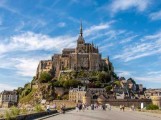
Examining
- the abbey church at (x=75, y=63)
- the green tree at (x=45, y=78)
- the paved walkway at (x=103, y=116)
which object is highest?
the abbey church at (x=75, y=63)

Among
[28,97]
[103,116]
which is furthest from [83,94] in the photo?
[103,116]

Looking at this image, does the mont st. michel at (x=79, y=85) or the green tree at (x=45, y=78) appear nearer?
the mont st. michel at (x=79, y=85)

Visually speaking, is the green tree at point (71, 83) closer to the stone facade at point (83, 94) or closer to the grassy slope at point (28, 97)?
the stone facade at point (83, 94)

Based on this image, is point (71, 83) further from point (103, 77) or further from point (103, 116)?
point (103, 116)

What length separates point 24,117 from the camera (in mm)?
19391

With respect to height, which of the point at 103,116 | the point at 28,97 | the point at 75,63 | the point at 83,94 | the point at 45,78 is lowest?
the point at 103,116

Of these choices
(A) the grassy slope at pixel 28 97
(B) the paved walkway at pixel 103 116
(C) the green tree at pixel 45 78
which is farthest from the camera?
(C) the green tree at pixel 45 78

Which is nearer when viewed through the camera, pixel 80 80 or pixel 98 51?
pixel 80 80

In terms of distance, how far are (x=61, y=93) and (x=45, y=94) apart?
20.7 ft

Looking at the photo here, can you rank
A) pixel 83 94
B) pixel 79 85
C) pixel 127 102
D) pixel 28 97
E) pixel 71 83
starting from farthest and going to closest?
pixel 79 85
pixel 28 97
pixel 71 83
pixel 83 94
pixel 127 102

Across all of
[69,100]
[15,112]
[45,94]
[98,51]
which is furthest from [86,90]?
[15,112]

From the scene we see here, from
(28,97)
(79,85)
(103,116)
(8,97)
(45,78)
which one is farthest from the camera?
(8,97)

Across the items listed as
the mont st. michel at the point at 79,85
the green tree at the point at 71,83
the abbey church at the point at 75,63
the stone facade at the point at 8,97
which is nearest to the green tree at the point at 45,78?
the mont st. michel at the point at 79,85

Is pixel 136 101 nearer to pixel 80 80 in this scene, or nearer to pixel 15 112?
pixel 80 80
